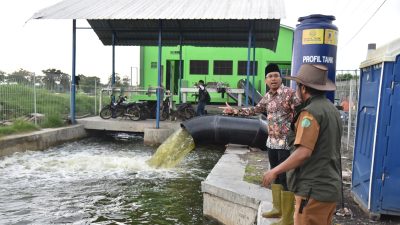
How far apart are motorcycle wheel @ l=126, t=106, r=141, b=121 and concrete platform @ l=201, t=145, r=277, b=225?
30.1 ft

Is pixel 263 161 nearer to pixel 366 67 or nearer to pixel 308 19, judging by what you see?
pixel 366 67

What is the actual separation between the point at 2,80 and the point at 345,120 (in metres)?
9.64

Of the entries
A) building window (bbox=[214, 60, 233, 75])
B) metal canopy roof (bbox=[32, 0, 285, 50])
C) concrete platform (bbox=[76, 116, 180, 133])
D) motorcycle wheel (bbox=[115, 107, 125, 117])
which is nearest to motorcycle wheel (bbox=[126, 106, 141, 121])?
motorcycle wheel (bbox=[115, 107, 125, 117])

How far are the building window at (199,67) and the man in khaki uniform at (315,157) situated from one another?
21009 mm

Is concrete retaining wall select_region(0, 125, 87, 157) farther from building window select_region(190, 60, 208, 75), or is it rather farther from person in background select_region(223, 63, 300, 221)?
building window select_region(190, 60, 208, 75)

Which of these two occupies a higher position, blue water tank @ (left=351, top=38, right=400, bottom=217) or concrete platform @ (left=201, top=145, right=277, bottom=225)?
blue water tank @ (left=351, top=38, right=400, bottom=217)

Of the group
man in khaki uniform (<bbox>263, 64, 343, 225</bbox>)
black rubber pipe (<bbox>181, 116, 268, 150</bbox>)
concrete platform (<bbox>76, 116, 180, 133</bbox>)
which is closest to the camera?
man in khaki uniform (<bbox>263, 64, 343, 225</bbox>)

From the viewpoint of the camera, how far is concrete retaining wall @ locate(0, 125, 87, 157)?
1016cm

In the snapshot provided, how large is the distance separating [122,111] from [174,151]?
6.46 meters

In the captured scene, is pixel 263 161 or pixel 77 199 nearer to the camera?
pixel 77 199

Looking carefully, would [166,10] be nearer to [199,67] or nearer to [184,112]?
[184,112]

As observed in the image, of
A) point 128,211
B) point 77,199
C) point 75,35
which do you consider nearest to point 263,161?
point 128,211

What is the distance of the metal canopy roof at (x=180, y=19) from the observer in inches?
496

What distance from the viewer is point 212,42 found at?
17.6 m
